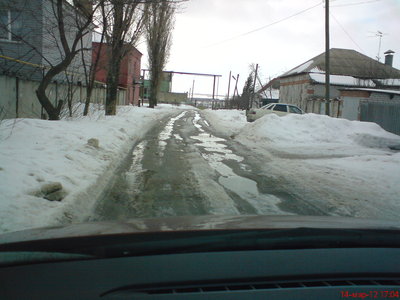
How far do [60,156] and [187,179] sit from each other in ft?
8.54

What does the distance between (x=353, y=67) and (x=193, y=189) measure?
44863 millimetres

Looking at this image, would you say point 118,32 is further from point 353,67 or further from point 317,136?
point 353,67

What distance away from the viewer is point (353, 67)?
152 feet

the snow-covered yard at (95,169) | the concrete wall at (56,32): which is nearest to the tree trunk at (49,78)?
the concrete wall at (56,32)

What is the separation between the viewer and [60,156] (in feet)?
25.7

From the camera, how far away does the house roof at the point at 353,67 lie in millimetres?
45312

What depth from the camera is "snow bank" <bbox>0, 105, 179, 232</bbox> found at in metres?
4.91

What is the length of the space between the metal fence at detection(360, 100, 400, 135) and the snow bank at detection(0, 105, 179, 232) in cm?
1305

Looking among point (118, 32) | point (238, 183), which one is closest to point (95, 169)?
point (238, 183)

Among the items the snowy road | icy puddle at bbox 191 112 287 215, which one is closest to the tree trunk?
the snowy road

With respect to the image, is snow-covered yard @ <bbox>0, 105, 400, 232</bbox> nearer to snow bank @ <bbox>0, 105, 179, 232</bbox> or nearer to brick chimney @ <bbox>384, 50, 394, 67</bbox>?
snow bank @ <bbox>0, 105, 179, 232</bbox>

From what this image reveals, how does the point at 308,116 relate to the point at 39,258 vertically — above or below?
above

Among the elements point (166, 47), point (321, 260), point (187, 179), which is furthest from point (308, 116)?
point (166, 47)

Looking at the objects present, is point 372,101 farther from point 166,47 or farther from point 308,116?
point 166,47
